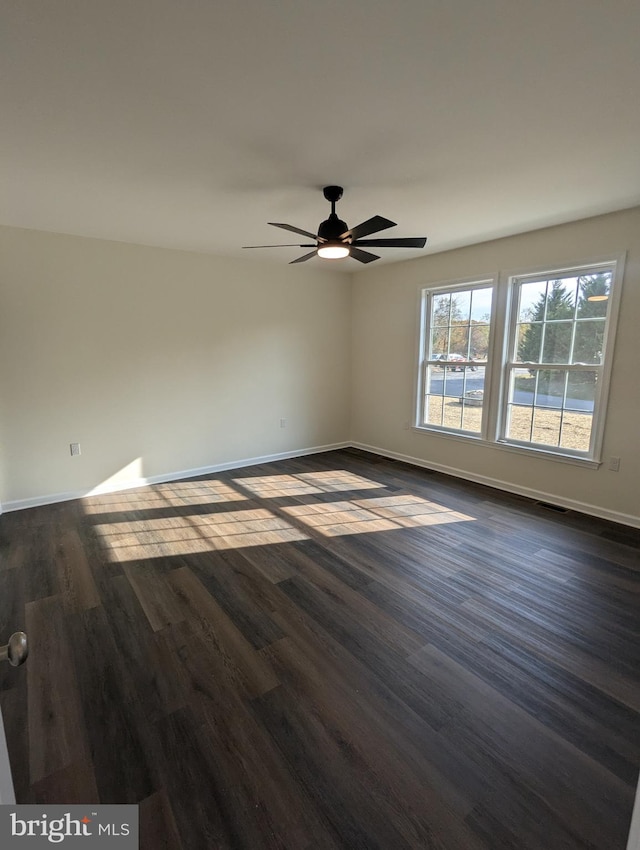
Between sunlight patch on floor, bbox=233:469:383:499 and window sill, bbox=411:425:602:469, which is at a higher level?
window sill, bbox=411:425:602:469

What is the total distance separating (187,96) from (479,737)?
2.95 meters

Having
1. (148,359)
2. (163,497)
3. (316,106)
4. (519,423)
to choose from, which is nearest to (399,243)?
(316,106)

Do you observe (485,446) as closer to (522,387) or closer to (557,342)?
(522,387)

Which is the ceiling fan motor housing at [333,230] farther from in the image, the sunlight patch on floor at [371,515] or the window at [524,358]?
the sunlight patch on floor at [371,515]

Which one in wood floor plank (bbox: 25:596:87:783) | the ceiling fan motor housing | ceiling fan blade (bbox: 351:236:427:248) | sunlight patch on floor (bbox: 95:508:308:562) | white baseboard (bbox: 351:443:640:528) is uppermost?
the ceiling fan motor housing

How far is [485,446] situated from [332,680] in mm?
3214

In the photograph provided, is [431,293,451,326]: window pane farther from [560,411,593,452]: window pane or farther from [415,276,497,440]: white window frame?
[560,411,593,452]: window pane

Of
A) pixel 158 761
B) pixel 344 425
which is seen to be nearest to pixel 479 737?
pixel 158 761

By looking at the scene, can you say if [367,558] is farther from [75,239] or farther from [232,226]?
[75,239]

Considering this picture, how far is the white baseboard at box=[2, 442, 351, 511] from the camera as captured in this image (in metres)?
3.82

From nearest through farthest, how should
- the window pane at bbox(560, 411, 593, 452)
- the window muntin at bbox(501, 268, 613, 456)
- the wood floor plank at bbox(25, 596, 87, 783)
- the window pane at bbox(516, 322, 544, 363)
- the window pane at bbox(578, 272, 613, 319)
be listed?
the wood floor plank at bbox(25, 596, 87, 783), the window pane at bbox(578, 272, 613, 319), the window muntin at bbox(501, 268, 613, 456), the window pane at bbox(560, 411, 593, 452), the window pane at bbox(516, 322, 544, 363)

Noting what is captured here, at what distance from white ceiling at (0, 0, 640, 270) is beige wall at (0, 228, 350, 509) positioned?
0.79 m
